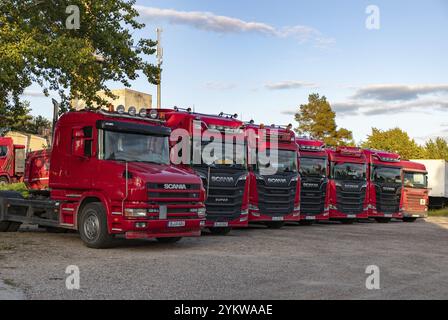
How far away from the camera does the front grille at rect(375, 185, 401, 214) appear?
83.3 ft

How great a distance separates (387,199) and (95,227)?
16.6 meters

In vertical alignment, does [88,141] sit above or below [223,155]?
above

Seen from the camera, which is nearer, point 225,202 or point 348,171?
point 225,202

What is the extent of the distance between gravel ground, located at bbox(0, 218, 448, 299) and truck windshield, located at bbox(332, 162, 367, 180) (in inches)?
311

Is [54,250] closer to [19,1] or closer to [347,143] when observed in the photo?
[19,1]

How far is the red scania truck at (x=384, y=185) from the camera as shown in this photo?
Answer: 82.9 feet

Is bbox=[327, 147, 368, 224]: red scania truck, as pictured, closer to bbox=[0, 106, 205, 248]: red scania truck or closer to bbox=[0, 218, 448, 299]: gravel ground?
bbox=[0, 218, 448, 299]: gravel ground

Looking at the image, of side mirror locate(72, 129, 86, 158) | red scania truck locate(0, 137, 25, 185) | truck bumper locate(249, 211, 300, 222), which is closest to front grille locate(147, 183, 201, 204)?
side mirror locate(72, 129, 86, 158)

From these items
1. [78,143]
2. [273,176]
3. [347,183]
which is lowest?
[347,183]

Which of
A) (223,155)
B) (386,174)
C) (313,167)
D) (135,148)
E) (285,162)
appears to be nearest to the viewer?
(135,148)

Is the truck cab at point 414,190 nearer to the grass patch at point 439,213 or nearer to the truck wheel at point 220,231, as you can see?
the grass patch at point 439,213

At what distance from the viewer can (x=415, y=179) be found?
28.4 m

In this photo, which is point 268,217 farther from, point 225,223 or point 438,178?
point 438,178

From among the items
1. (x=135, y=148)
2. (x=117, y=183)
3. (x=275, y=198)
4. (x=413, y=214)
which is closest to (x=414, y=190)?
(x=413, y=214)
